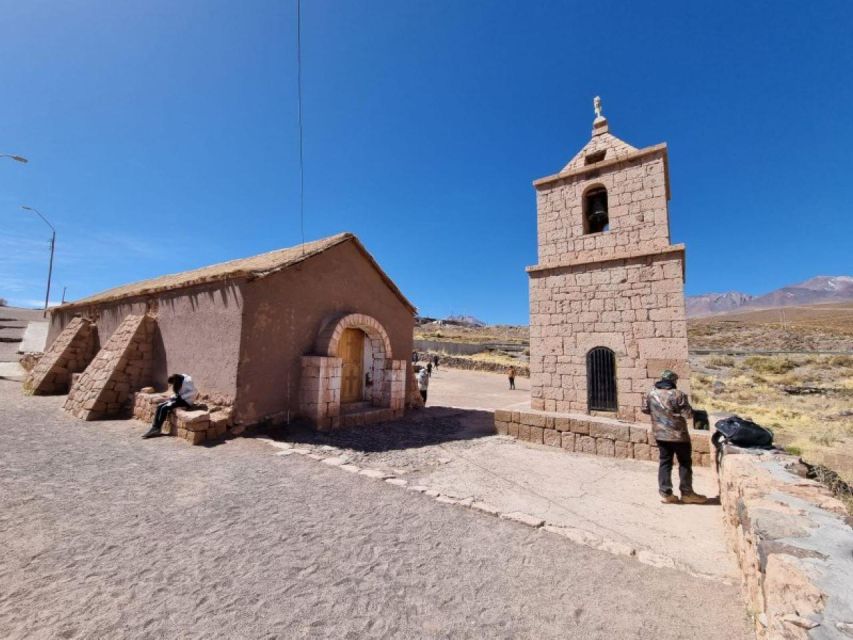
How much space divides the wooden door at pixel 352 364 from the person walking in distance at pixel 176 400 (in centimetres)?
355

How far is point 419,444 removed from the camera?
7871mm

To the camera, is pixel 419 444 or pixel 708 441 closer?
pixel 708 441

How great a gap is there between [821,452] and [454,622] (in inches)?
409

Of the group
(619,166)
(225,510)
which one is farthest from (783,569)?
(619,166)

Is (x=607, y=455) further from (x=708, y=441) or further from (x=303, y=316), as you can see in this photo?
(x=303, y=316)

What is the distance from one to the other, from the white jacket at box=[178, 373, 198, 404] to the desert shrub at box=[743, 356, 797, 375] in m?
29.1

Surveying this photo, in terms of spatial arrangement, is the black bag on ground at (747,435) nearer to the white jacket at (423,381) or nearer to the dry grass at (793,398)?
the dry grass at (793,398)

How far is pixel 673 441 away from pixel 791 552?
134 inches

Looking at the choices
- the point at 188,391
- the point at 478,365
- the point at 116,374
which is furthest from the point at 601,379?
the point at 478,365

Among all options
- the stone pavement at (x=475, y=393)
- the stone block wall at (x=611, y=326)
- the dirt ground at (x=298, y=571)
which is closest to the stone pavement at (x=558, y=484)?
the dirt ground at (x=298, y=571)

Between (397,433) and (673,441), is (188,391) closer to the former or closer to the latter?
(397,433)

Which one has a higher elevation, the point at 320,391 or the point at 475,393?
the point at 320,391

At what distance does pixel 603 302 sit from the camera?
8.16 metres

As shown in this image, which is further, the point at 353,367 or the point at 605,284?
the point at 353,367
